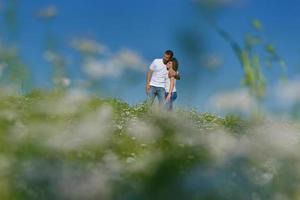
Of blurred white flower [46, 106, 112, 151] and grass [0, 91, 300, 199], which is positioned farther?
blurred white flower [46, 106, 112, 151]

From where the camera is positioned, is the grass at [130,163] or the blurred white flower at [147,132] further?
the blurred white flower at [147,132]

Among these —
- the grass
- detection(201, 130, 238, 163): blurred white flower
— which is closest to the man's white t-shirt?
the grass

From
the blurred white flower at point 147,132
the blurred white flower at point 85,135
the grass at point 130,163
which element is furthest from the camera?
the blurred white flower at point 85,135

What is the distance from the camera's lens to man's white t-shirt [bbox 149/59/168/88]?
13.0 meters

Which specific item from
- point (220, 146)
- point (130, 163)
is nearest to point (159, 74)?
point (130, 163)

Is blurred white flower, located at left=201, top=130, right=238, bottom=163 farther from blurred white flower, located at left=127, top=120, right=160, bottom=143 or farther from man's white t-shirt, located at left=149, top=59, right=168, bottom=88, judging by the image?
man's white t-shirt, located at left=149, top=59, right=168, bottom=88

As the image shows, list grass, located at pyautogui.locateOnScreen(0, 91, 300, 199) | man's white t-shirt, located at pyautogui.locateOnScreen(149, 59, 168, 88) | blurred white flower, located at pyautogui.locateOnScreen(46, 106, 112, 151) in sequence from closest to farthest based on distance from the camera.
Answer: grass, located at pyautogui.locateOnScreen(0, 91, 300, 199)
blurred white flower, located at pyautogui.locateOnScreen(46, 106, 112, 151)
man's white t-shirt, located at pyautogui.locateOnScreen(149, 59, 168, 88)

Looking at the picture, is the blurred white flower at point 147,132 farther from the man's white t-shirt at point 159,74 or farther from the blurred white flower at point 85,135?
the man's white t-shirt at point 159,74

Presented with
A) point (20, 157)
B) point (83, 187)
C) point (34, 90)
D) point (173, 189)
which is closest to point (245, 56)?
point (173, 189)

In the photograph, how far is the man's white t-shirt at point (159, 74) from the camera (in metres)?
13.0

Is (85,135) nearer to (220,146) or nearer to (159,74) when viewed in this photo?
(220,146)

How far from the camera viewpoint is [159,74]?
12992 millimetres

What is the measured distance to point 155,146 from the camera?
290cm

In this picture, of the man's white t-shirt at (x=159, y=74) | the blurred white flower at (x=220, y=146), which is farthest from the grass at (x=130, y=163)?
the man's white t-shirt at (x=159, y=74)
